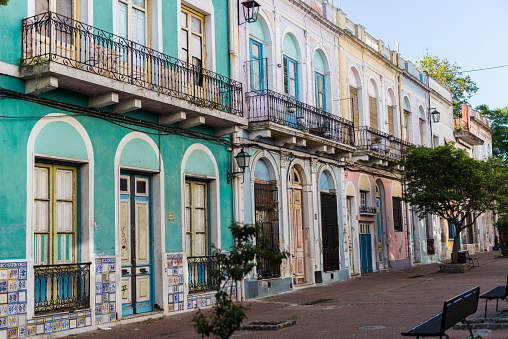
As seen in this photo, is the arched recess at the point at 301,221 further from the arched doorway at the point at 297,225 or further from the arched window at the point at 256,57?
the arched window at the point at 256,57

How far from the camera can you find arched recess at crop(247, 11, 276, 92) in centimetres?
1811

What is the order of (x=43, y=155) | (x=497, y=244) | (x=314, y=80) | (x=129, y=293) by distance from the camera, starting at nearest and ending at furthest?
1. (x=43, y=155)
2. (x=129, y=293)
3. (x=314, y=80)
4. (x=497, y=244)

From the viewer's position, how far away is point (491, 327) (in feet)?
32.0

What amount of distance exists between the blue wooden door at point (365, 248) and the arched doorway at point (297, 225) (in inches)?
192

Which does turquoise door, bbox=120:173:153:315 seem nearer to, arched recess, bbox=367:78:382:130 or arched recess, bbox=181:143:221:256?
arched recess, bbox=181:143:221:256

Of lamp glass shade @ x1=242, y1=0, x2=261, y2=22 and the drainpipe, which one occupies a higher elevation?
lamp glass shade @ x1=242, y1=0, x2=261, y2=22

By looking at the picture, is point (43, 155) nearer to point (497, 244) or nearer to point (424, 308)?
point (424, 308)

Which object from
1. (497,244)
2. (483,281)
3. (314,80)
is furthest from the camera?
(497,244)

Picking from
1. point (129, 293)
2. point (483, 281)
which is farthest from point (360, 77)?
point (129, 293)

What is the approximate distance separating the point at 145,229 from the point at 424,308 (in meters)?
6.22

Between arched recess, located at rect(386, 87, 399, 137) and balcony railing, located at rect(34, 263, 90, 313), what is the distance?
19.7 metres

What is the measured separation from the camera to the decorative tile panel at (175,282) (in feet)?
45.0

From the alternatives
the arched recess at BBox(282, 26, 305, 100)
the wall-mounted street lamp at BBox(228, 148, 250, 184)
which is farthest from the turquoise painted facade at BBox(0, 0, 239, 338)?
the arched recess at BBox(282, 26, 305, 100)

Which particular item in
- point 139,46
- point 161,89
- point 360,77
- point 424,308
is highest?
point 360,77
